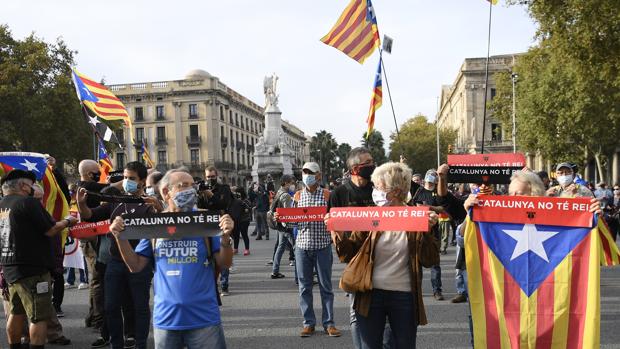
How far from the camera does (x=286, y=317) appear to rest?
7.67 metres

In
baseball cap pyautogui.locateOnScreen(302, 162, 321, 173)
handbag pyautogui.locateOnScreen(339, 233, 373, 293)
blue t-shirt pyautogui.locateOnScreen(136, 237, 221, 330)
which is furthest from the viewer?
baseball cap pyautogui.locateOnScreen(302, 162, 321, 173)

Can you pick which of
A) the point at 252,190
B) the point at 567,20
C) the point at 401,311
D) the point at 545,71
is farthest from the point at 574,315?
the point at 545,71

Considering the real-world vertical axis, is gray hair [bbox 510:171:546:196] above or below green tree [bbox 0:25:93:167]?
below

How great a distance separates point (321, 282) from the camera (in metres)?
6.68

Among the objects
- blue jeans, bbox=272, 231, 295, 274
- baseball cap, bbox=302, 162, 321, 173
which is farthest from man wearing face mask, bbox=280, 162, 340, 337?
blue jeans, bbox=272, 231, 295, 274

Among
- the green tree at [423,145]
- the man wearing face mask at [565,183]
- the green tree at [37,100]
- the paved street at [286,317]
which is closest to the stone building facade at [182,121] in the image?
the green tree at [423,145]

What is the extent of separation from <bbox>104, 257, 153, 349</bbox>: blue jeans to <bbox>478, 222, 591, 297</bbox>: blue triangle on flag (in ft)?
10.1

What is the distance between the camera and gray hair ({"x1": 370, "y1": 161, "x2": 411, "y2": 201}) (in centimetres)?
402

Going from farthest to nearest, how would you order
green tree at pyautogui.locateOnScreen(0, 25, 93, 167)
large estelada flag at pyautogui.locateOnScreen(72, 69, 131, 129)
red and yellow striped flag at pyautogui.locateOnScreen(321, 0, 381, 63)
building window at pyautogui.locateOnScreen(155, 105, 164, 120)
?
building window at pyautogui.locateOnScreen(155, 105, 164, 120), green tree at pyautogui.locateOnScreen(0, 25, 93, 167), large estelada flag at pyautogui.locateOnScreen(72, 69, 131, 129), red and yellow striped flag at pyautogui.locateOnScreen(321, 0, 381, 63)

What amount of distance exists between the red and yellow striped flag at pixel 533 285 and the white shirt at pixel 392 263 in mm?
657

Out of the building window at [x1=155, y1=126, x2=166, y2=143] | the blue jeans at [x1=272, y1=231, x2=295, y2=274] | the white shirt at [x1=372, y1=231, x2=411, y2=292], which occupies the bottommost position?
the blue jeans at [x1=272, y1=231, x2=295, y2=274]

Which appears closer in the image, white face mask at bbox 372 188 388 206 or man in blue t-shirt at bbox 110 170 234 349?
man in blue t-shirt at bbox 110 170 234 349

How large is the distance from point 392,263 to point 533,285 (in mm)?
1170

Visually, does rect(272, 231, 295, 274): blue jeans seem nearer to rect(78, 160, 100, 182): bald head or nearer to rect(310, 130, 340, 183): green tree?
rect(78, 160, 100, 182): bald head
